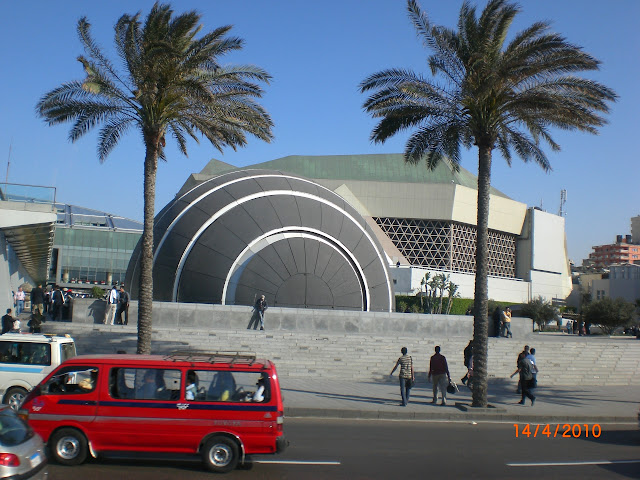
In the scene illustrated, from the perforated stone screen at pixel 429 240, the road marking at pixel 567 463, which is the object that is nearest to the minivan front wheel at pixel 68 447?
the road marking at pixel 567 463

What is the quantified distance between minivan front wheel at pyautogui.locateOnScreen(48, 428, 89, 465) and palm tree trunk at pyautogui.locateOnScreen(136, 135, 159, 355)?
7.07m

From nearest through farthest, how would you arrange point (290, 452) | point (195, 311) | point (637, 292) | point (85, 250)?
point (290, 452), point (195, 311), point (85, 250), point (637, 292)

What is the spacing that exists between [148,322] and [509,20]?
38.8 ft

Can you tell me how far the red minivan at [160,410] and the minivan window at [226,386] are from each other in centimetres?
1

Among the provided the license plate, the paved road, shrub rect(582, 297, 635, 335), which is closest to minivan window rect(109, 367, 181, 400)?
the paved road

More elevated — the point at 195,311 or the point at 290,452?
the point at 195,311

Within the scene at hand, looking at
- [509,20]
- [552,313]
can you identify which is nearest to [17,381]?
[509,20]

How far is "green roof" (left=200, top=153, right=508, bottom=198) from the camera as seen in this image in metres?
74.5

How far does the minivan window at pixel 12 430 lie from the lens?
601cm

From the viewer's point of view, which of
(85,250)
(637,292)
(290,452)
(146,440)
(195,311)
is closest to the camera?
(146,440)

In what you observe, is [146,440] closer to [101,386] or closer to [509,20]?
[101,386]

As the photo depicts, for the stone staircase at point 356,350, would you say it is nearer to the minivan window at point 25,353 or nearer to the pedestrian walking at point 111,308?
the pedestrian walking at point 111,308

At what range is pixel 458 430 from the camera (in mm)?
12875
